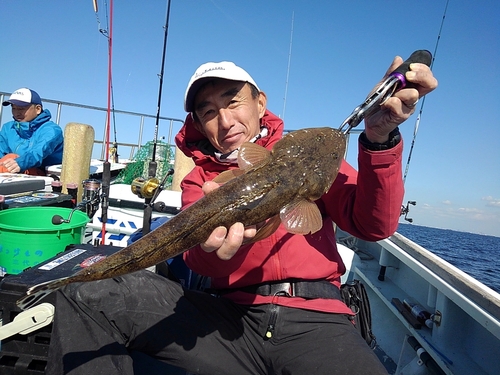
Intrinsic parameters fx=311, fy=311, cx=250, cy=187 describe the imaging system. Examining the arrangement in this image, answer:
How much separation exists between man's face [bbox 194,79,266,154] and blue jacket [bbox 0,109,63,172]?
6381 millimetres

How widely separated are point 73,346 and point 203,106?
2.25 meters

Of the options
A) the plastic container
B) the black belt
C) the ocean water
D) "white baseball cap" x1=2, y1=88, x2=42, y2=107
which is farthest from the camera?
the ocean water

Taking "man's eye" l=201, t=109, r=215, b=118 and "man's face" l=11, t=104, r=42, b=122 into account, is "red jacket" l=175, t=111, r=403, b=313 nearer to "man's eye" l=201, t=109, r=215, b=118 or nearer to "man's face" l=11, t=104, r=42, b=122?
"man's eye" l=201, t=109, r=215, b=118

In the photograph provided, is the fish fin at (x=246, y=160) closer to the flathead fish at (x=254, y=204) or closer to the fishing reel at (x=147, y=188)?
the flathead fish at (x=254, y=204)

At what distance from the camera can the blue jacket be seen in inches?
295

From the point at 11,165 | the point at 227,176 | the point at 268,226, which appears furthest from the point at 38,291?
the point at 11,165

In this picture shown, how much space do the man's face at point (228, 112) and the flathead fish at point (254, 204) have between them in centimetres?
73

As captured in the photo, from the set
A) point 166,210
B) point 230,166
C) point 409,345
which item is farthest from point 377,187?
point 166,210

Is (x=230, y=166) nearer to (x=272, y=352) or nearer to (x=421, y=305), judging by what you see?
(x=272, y=352)

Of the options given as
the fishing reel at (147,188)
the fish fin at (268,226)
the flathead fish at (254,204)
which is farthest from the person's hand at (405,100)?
the fishing reel at (147,188)

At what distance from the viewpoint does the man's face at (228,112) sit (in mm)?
2930

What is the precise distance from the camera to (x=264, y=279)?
2.55m

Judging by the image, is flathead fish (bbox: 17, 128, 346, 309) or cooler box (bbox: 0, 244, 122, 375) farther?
cooler box (bbox: 0, 244, 122, 375)

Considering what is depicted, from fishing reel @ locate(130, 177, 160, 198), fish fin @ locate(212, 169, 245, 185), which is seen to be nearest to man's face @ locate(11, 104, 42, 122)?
fishing reel @ locate(130, 177, 160, 198)
